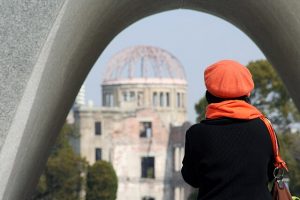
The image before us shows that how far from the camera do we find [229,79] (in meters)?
4.23

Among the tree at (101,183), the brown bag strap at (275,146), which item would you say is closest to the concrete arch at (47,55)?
the brown bag strap at (275,146)

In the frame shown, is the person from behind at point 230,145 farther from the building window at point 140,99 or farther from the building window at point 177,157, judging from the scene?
the building window at point 140,99

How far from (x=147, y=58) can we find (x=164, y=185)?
32.3 ft

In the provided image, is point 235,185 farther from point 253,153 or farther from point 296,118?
point 296,118

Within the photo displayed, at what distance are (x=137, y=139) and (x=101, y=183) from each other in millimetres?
14446

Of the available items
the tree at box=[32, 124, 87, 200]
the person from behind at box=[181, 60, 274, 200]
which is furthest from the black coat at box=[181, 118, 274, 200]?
the tree at box=[32, 124, 87, 200]

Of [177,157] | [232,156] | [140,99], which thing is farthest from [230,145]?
[140,99]

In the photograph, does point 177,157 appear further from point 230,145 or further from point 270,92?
point 230,145

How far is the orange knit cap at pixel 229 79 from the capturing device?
4.23 meters

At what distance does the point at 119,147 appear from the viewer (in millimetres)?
74375

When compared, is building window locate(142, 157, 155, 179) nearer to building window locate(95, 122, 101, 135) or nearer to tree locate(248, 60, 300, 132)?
building window locate(95, 122, 101, 135)

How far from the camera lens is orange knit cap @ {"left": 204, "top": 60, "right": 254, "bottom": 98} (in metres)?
4.23

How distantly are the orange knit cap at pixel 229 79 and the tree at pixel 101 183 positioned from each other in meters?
55.5

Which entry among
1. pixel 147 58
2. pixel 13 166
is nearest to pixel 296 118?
pixel 147 58
